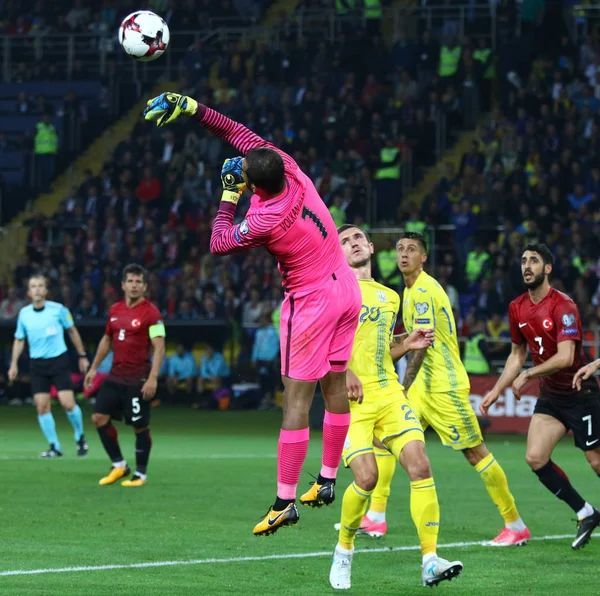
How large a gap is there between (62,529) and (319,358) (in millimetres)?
3638

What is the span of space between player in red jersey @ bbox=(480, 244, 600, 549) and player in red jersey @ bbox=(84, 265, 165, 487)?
465 cm

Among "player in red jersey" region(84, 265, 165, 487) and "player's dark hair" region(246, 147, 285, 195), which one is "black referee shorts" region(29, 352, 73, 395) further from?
"player's dark hair" region(246, 147, 285, 195)

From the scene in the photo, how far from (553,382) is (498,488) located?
97 cm

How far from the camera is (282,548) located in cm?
962

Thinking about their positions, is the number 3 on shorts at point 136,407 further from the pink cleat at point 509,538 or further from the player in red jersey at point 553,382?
the pink cleat at point 509,538

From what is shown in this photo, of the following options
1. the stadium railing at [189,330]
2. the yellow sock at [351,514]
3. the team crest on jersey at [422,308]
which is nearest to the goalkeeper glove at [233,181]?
the yellow sock at [351,514]

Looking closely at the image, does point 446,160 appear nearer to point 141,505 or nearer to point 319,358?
point 141,505

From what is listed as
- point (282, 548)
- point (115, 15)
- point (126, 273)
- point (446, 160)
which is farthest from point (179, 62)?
point (282, 548)

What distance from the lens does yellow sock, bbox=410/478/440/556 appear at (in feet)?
26.6

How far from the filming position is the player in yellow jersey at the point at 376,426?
8133 mm

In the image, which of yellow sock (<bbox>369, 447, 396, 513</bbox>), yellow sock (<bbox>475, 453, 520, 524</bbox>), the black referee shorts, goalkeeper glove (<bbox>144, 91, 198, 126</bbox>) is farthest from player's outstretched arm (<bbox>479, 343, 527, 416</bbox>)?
the black referee shorts

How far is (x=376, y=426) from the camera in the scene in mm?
8891

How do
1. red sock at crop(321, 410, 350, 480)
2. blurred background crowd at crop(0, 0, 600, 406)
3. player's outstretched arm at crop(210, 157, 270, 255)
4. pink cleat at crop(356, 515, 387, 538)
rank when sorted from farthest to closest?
blurred background crowd at crop(0, 0, 600, 406), pink cleat at crop(356, 515, 387, 538), red sock at crop(321, 410, 350, 480), player's outstretched arm at crop(210, 157, 270, 255)

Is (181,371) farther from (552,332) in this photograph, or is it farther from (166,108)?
(166,108)
